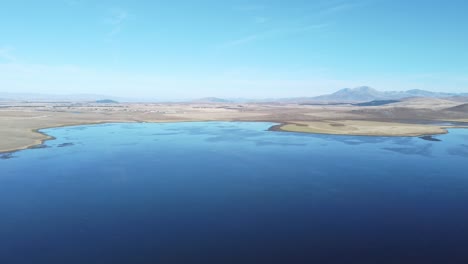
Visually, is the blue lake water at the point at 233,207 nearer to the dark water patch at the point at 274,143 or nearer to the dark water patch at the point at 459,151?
the dark water patch at the point at 459,151

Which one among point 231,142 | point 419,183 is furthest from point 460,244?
point 231,142

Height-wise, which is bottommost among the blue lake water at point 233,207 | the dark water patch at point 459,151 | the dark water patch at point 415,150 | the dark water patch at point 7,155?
the dark water patch at point 459,151

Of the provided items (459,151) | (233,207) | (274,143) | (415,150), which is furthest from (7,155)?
(459,151)

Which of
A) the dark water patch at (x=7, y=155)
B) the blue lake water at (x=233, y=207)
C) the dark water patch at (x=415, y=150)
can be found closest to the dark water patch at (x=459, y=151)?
the blue lake water at (x=233, y=207)

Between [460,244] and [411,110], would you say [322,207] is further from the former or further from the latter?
[411,110]

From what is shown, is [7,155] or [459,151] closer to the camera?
[7,155]

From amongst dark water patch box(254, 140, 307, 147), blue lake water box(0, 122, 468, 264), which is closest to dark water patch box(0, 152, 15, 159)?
blue lake water box(0, 122, 468, 264)

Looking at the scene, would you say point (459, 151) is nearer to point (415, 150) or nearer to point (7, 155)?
point (415, 150)

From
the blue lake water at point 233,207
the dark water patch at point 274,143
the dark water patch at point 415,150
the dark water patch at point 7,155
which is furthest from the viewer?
the dark water patch at point 274,143

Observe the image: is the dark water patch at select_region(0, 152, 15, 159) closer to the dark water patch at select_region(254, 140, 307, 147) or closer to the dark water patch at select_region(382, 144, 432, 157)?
the dark water patch at select_region(254, 140, 307, 147)
